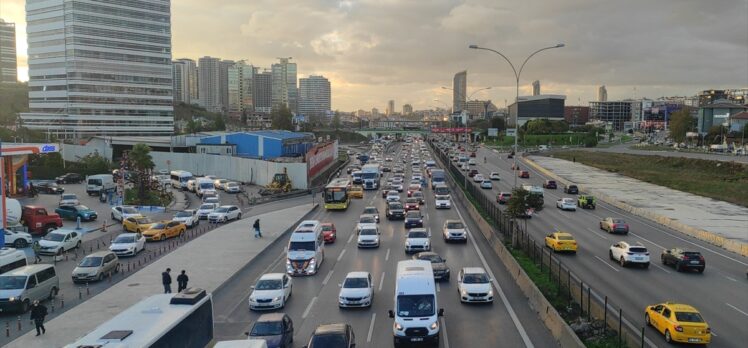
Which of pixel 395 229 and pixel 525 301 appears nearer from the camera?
pixel 525 301

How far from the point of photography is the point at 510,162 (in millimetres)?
114375

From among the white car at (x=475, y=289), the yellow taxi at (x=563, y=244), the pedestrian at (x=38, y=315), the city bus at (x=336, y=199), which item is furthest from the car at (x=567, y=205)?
the pedestrian at (x=38, y=315)

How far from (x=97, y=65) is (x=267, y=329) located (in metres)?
124

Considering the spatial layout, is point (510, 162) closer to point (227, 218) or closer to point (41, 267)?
point (227, 218)

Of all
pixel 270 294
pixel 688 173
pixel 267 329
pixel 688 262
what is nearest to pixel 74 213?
pixel 270 294

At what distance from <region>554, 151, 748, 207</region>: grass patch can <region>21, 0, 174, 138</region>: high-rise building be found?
93306 mm

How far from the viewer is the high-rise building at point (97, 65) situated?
122625mm

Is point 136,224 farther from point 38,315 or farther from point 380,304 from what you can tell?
point 380,304

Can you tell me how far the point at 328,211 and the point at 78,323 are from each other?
30.8 meters

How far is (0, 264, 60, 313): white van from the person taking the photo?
68.8ft

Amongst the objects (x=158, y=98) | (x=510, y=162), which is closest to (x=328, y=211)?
(x=510, y=162)

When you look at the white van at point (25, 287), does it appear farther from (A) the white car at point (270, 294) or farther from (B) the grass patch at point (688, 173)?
(B) the grass patch at point (688, 173)

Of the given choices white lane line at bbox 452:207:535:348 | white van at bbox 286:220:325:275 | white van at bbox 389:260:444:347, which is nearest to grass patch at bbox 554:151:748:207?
white lane line at bbox 452:207:535:348

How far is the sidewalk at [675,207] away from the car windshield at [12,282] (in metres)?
35.2
